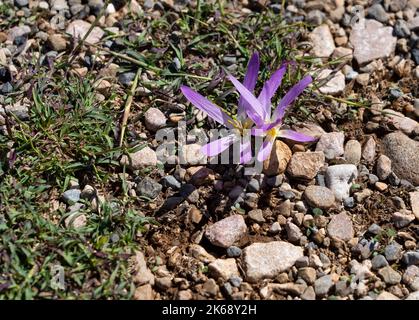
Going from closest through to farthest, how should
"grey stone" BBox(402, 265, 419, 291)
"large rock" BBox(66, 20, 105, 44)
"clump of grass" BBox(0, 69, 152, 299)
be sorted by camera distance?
"clump of grass" BBox(0, 69, 152, 299) → "grey stone" BBox(402, 265, 419, 291) → "large rock" BBox(66, 20, 105, 44)

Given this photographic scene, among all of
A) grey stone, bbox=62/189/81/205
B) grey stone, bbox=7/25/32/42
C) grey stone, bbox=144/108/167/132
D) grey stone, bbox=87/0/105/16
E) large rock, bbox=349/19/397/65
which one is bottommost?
grey stone, bbox=62/189/81/205

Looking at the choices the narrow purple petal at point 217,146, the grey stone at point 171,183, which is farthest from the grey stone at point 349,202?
the grey stone at point 171,183

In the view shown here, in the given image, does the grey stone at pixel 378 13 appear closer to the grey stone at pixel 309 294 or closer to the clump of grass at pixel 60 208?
the clump of grass at pixel 60 208

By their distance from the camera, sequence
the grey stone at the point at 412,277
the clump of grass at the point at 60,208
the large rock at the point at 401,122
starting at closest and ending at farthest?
the clump of grass at the point at 60,208
the grey stone at the point at 412,277
the large rock at the point at 401,122

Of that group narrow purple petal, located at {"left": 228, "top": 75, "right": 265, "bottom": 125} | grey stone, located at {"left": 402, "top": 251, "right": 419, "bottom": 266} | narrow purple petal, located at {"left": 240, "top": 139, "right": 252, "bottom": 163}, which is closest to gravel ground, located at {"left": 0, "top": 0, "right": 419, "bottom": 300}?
grey stone, located at {"left": 402, "top": 251, "right": 419, "bottom": 266}

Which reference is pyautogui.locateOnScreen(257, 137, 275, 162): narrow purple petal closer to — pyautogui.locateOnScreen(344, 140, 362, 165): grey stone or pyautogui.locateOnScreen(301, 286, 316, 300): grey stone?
pyautogui.locateOnScreen(344, 140, 362, 165): grey stone

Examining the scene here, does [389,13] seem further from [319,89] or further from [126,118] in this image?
[126,118]
